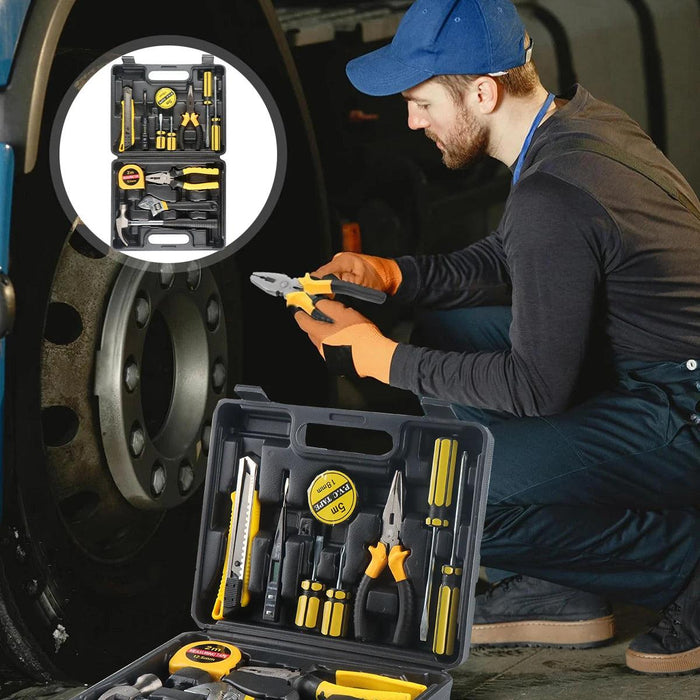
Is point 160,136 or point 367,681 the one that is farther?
point 160,136

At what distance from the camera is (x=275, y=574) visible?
5.37ft

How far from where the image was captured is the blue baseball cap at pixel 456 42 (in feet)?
5.44

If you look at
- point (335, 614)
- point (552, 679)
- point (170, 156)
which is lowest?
point (552, 679)

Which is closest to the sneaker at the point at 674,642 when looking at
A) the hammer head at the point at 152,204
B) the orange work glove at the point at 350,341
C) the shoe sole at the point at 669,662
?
the shoe sole at the point at 669,662

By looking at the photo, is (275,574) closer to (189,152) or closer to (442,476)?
(442,476)

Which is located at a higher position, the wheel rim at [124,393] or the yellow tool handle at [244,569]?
the wheel rim at [124,393]

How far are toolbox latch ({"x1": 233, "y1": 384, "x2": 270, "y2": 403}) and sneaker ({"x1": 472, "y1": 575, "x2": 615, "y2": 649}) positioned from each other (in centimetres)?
60

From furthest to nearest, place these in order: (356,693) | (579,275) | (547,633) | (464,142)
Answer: (547,633) → (464,142) → (579,275) → (356,693)

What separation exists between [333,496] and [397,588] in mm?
165

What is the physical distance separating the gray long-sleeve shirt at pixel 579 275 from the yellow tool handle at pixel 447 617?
0.29m

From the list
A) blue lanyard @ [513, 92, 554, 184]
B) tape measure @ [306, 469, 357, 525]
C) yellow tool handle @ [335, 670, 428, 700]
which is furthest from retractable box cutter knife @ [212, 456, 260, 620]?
blue lanyard @ [513, 92, 554, 184]

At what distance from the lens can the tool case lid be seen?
1538 millimetres

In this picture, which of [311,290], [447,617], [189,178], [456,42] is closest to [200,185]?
[189,178]

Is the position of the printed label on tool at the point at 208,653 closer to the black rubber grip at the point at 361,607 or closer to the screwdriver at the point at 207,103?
the black rubber grip at the point at 361,607
